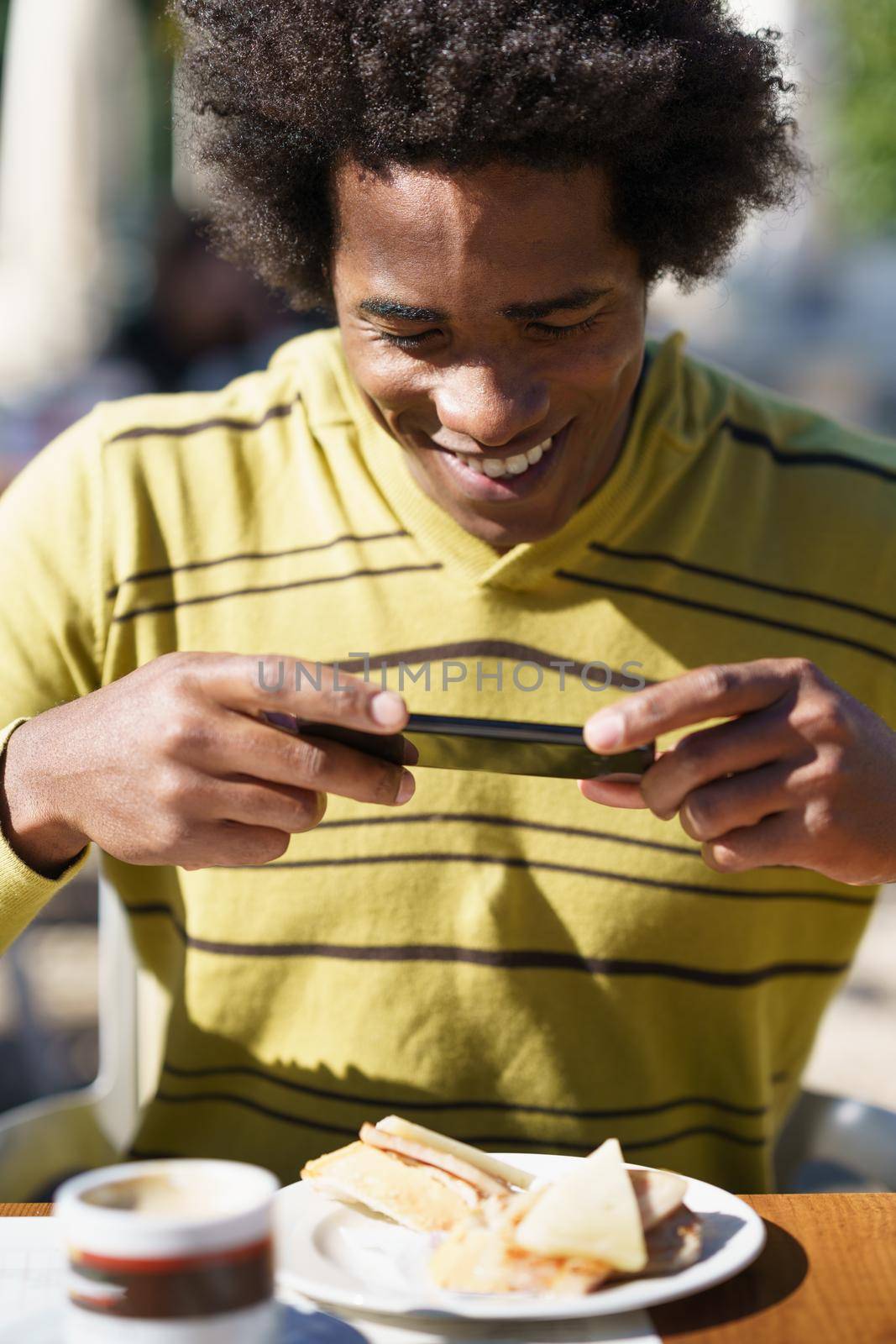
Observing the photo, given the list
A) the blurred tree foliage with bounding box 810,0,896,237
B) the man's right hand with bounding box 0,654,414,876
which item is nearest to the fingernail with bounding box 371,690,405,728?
the man's right hand with bounding box 0,654,414,876

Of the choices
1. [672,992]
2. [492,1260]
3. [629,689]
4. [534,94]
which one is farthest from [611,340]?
[492,1260]

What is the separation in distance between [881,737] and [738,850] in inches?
6.5

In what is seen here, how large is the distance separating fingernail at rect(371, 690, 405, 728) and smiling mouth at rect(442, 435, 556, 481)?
1.59 ft

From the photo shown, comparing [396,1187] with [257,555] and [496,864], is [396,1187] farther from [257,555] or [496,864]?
[257,555]

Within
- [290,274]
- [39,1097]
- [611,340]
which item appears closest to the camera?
[611,340]

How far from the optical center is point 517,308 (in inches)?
56.2

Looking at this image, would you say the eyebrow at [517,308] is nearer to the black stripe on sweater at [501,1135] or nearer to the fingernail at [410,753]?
the fingernail at [410,753]

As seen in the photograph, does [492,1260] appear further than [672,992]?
No

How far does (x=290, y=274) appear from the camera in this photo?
1834 mm

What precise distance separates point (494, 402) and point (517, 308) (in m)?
0.09

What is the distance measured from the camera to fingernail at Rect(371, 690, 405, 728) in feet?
3.72

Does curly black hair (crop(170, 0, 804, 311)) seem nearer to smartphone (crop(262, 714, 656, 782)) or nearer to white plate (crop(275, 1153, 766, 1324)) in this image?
smartphone (crop(262, 714, 656, 782))

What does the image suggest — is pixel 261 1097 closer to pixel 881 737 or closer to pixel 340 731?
pixel 340 731

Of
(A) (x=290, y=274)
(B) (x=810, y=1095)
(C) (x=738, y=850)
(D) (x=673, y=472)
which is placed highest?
(A) (x=290, y=274)
